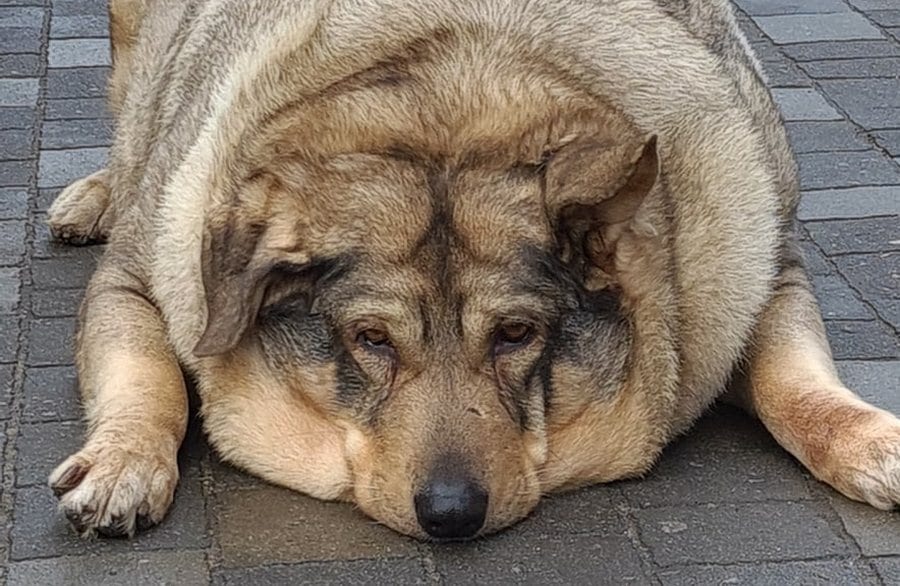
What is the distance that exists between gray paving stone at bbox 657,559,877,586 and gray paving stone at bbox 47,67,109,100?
418cm

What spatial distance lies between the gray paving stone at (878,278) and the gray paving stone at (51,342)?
2.37 metres

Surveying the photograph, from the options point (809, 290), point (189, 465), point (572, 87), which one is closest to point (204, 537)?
point (189, 465)

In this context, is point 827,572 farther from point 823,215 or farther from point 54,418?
point 823,215

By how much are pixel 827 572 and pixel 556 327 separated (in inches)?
31.6

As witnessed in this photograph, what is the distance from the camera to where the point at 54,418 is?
457 cm

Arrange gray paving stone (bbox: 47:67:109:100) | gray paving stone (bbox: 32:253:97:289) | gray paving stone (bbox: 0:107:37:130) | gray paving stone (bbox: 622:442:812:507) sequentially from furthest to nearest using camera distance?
1. gray paving stone (bbox: 47:67:109:100)
2. gray paving stone (bbox: 0:107:37:130)
3. gray paving stone (bbox: 32:253:97:289)
4. gray paving stone (bbox: 622:442:812:507)

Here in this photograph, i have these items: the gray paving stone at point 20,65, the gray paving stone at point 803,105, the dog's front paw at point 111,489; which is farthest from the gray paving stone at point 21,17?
the dog's front paw at point 111,489

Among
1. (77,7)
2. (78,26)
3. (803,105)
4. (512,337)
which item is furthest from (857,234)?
(77,7)

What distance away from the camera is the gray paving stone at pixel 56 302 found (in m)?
5.25

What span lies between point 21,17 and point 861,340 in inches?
188

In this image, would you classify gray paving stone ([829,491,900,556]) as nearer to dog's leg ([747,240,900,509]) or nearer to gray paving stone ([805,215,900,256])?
dog's leg ([747,240,900,509])

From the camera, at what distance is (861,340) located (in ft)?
16.5

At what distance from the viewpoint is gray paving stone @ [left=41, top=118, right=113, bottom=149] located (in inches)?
265

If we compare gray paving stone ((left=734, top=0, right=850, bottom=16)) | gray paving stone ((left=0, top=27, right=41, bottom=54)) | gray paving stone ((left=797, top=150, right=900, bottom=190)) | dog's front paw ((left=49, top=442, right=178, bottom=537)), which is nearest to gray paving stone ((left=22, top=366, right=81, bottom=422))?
dog's front paw ((left=49, top=442, right=178, bottom=537))
